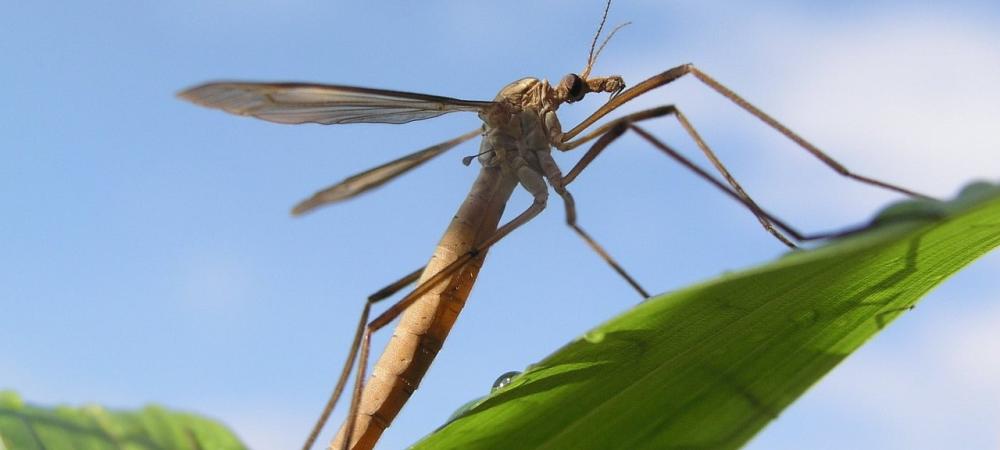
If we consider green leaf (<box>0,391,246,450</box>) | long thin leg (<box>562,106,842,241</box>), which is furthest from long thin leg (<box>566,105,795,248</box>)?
green leaf (<box>0,391,246,450</box>)

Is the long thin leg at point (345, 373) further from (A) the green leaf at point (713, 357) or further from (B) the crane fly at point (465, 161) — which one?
(A) the green leaf at point (713, 357)

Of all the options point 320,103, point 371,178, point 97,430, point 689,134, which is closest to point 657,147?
point 689,134

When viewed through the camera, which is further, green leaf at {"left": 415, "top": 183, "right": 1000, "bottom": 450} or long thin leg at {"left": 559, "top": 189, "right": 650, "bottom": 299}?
long thin leg at {"left": 559, "top": 189, "right": 650, "bottom": 299}

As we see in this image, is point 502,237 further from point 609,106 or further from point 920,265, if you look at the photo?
point 920,265

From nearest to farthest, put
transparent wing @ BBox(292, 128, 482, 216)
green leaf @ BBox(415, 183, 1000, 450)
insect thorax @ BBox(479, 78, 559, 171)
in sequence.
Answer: green leaf @ BBox(415, 183, 1000, 450) → transparent wing @ BBox(292, 128, 482, 216) → insect thorax @ BBox(479, 78, 559, 171)

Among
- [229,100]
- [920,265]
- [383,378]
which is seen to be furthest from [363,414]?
[920,265]

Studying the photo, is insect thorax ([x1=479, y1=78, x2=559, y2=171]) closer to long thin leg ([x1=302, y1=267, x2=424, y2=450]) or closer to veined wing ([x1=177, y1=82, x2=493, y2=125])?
veined wing ([x1=177, y1=82, x2=493, y2=125])

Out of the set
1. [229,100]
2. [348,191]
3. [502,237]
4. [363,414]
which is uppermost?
[229,100]
